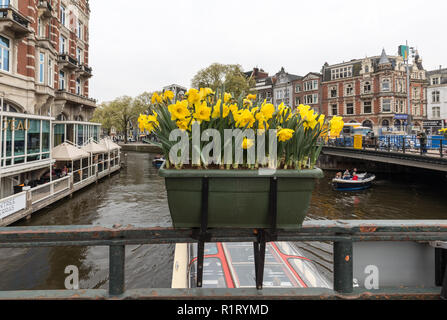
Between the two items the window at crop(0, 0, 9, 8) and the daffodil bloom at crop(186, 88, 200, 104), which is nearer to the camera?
the daffodil bloom at crop(186, 88, 200, 104)

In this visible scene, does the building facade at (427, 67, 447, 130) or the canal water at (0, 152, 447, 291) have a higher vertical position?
the building facade at (427, 67, 447, 130)

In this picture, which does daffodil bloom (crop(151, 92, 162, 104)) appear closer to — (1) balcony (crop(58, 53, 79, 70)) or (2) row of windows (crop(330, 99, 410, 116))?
(1) balcony (crop(58, 53, 79, 70))

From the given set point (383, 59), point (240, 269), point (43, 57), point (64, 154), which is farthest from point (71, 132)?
point (383, 59)

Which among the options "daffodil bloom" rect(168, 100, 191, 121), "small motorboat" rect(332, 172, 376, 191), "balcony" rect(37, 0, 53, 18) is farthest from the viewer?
"small motorboat" rect(332, 172, 376, 191)

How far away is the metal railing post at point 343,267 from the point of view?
1395mm

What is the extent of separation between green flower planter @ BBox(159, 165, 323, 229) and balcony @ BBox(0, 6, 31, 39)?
19005mm

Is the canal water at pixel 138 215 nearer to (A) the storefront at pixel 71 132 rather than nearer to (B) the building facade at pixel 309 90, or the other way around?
(A) the storefront at pixel 71 132

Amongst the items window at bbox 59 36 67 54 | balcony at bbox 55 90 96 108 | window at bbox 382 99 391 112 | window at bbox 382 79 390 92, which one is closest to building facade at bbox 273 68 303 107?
window at bbox 382 79 390 92

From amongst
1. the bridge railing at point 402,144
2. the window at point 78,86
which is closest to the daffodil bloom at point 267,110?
the bridge railing at point 402,144

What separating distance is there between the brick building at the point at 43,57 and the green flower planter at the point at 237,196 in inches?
515

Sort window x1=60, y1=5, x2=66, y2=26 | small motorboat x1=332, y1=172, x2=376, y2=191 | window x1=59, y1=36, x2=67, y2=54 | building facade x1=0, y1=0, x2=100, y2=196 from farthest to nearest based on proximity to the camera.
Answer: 1. window x1=59, y1=36, x2=67, y2=54
2. window x1=60, y1=5, x2=66, y2=26
3. small motorboat x1=332, y1=172, x2=376, y2=191
4. building facade x1=0, y1=0, x2=100, y2=196

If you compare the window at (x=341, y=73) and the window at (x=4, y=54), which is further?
the window at (x=341, y=73)

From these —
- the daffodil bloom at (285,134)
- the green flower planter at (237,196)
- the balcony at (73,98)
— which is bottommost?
the green flower planter at (237,196)

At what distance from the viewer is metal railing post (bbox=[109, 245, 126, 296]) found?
136cm
